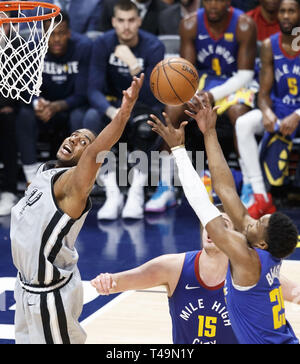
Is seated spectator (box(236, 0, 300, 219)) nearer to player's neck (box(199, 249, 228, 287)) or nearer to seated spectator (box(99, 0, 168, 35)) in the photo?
seated spectator (box(99, 0, 168, 35))

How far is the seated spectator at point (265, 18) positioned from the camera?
7.58m

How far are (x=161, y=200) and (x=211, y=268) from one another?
12.5 feet

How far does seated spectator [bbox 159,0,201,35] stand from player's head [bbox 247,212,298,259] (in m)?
5.48

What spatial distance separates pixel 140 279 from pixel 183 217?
3.72 metres

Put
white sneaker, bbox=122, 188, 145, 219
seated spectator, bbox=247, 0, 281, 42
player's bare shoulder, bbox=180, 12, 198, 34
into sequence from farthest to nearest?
seated spectator, bbox=247, 0, 281, 42
player's bare shoulder, bbox=180, 12, 198, 34
white sneaker, bbox=122, 188, 145, 219

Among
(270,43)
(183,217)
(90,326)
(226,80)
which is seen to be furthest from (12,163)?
(90,326)

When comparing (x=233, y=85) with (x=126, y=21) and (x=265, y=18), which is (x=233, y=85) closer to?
(x=265, y=18)

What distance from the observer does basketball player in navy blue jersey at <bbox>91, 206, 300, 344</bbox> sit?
3432 millimetres

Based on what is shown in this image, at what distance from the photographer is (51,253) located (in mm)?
3281

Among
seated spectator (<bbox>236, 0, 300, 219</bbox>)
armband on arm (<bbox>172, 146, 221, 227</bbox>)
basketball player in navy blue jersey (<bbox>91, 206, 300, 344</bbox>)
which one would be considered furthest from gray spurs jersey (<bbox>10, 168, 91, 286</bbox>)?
seated spectator (<bbox>236, 0, 300, 219</bbox>)

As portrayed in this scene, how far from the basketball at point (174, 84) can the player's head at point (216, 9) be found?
A: 2.89 m

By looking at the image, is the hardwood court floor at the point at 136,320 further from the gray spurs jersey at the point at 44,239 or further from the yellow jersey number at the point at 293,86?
the yellow jersey number at the point at 293,86

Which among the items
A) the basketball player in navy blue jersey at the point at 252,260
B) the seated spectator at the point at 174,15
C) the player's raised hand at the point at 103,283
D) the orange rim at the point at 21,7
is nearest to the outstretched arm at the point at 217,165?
the basketball player in navy blue jersey at the point at 252,260

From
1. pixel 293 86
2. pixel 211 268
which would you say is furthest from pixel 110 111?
pixel 211 268
